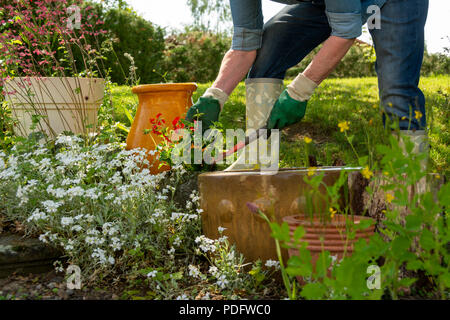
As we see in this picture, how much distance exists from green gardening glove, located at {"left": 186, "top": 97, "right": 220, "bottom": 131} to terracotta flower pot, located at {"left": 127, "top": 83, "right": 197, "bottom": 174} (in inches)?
35.1

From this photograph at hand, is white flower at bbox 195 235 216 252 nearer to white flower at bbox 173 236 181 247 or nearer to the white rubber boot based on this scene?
white flower at bbox 173 236 181 247

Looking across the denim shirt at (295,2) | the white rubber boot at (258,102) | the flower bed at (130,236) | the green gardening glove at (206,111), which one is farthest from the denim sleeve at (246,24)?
the flower bed at (130,236)

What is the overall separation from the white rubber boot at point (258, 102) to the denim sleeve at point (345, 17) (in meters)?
0.55

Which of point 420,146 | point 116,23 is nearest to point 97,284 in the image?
point 420,146

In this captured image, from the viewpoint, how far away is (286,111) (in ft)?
7.26

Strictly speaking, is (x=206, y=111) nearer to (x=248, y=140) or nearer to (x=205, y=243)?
(x=248, y=140)

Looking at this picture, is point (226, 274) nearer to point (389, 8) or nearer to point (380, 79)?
point (380, 79)

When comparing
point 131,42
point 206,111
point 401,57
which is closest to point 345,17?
point 401,57

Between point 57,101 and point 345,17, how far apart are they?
99.6 inches

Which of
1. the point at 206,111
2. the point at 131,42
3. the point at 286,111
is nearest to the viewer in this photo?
the point at 286,111

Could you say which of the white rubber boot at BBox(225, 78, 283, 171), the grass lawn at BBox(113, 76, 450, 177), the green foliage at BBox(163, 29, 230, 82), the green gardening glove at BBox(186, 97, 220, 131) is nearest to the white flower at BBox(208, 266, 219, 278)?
the white rubber boot at BBox(225, 78, 283, 171)

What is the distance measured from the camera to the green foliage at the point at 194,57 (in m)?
11.2

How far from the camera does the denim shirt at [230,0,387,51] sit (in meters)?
2.10
